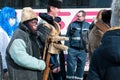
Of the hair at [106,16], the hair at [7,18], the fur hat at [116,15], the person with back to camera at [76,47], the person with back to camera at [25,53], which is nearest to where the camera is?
the fur hat at [116,15]

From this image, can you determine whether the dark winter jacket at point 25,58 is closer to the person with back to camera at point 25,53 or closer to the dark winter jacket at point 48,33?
the person with back to camera at point 25,53

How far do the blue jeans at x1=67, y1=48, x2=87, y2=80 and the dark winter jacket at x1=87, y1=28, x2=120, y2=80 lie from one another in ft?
19.8

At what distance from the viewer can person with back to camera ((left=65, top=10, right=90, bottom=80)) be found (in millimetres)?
9258

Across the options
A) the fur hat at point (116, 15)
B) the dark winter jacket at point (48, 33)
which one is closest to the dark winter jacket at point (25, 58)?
the dark winter jacket at point (48, 33)

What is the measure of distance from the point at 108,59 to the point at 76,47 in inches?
244

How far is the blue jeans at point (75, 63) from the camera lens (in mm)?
9297

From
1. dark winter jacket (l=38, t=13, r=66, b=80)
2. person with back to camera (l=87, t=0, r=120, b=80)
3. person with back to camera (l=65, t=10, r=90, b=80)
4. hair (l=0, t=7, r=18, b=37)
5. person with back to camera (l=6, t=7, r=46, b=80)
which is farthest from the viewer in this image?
person with back to camera (l=65, t=10, r=90, b=80)

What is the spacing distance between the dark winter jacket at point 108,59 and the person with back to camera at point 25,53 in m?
2.05

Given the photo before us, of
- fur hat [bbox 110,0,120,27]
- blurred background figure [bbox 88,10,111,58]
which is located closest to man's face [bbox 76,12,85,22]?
blurred background figure [bbox 88,10,111,58]

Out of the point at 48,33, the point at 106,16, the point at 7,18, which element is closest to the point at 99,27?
the point at 106,16

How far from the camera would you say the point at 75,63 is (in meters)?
9.37

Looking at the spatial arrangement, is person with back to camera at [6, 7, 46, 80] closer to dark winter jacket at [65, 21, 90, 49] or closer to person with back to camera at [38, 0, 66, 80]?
person with back to camera at [38, 0, 66, 80]

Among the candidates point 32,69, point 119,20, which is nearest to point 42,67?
point 32,69

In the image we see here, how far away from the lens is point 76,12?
375 inches
